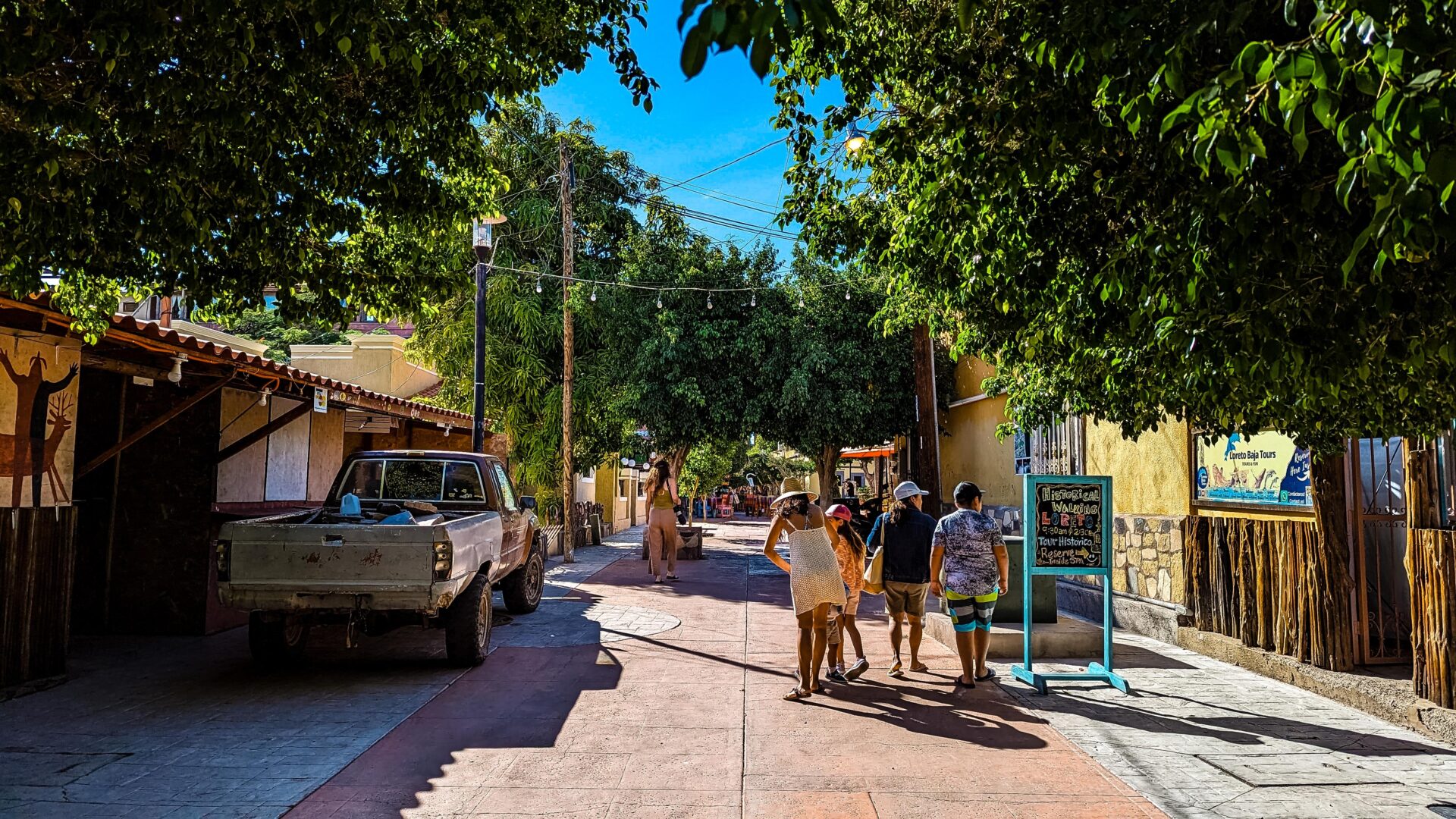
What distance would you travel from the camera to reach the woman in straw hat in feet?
22.7

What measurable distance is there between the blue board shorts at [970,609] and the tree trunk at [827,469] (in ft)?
46.8

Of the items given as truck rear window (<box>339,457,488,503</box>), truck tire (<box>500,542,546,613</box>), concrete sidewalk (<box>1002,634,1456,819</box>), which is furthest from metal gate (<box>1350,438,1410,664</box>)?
truck tire (<box>500,542,546,613</box>)

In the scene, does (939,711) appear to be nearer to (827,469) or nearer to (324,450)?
(324,450)

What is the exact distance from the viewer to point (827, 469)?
2212 centimetres

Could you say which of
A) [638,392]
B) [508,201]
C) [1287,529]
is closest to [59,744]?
[1287,529]

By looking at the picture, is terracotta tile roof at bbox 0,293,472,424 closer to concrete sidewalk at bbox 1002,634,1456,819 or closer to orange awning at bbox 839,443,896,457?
concrete sidewalk at bbox 1002,634,1456,819

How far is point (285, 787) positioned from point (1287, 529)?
7.71m

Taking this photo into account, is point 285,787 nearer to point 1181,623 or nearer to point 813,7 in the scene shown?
point 813,7

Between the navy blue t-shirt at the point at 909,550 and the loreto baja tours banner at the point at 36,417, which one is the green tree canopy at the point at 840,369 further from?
the loreto baja tours banner at the point at 36,417

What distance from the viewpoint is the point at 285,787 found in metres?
4.79

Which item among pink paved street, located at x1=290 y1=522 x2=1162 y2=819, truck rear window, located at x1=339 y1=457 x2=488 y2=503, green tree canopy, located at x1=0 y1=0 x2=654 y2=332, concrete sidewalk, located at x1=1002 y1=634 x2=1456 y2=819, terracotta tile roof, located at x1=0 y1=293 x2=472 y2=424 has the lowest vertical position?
concrete sidewalk, located at x1=1002 y1=634 x2=1456 y2=819

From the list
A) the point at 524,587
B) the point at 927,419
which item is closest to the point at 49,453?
the point at 524,587

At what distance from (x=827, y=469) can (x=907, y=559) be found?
14452 mm

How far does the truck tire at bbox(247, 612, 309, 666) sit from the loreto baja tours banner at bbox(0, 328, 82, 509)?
6.78 ft
